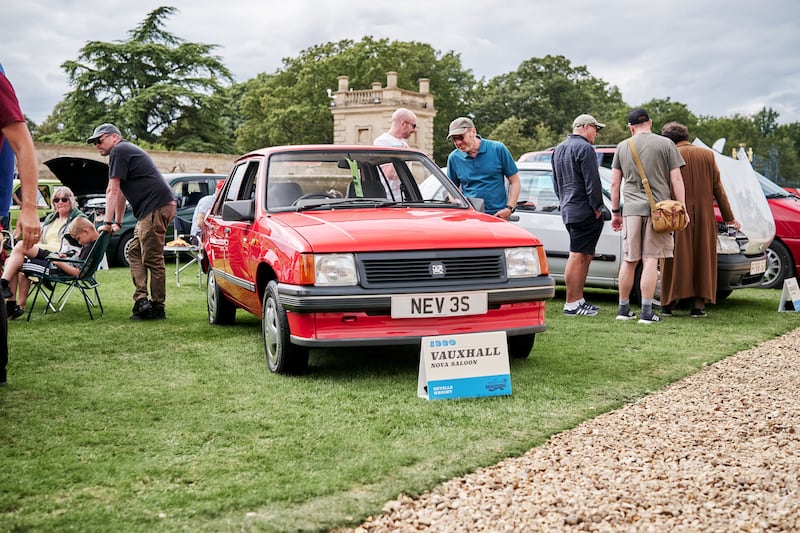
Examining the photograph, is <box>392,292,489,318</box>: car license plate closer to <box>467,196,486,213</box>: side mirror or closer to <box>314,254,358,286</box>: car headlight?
<box>314,254,358,286</box>: car headlight

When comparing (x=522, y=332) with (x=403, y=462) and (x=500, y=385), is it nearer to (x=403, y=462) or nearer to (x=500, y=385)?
(x=500, y=385)

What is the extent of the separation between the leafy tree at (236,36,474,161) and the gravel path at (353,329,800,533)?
225ft

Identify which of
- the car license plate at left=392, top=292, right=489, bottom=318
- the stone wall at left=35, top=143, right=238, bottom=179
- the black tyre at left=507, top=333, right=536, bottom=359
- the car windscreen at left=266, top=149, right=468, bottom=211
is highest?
the stone wall at left=35, top=143, right=238, bottom=179

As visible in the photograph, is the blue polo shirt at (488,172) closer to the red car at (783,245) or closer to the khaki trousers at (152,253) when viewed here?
the khaki trousers at (152,253)

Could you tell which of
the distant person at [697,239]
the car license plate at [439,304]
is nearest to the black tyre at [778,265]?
the distant person at [697,239]

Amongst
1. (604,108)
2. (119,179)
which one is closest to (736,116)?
(604,108)

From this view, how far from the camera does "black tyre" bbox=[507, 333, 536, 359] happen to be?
20.7 feet

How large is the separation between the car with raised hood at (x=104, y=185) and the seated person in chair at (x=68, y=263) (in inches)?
133

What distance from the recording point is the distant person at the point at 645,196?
8227 mm

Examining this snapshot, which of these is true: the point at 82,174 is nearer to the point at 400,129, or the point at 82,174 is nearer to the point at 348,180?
the point at 400,129

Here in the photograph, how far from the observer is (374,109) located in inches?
2876

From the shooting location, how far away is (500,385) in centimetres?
527

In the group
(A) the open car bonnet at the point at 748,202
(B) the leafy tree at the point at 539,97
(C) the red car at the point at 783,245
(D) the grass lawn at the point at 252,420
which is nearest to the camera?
(D) the grass lawn at the point at 252,420

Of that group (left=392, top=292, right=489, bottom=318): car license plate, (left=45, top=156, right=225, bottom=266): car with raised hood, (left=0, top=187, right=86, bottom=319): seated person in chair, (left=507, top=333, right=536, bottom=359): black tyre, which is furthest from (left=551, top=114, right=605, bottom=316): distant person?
(left=45, top=156, right=225, bottom=266): car with raised hood
